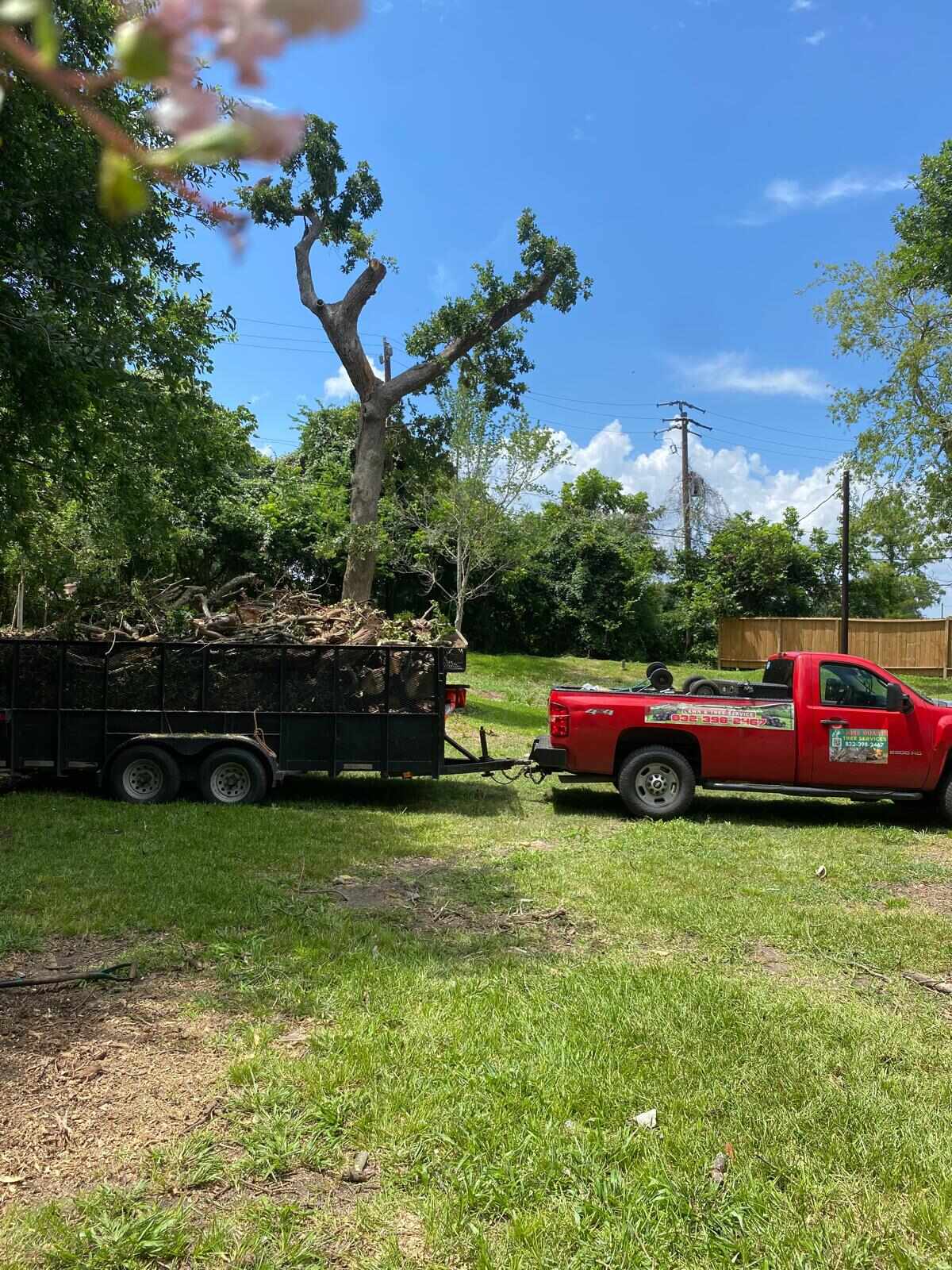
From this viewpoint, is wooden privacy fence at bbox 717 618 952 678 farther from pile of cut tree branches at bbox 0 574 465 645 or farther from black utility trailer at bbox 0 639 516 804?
black utility trailer at bbox 0 639 516 804

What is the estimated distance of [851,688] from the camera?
9.05 meters

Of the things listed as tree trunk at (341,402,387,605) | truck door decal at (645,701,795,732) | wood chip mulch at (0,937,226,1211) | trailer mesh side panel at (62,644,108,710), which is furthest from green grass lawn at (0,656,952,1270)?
tree trunk at (341,402,387,605)

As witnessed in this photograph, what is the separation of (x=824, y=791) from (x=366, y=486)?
41.9 feet

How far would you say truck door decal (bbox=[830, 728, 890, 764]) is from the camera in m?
8.86

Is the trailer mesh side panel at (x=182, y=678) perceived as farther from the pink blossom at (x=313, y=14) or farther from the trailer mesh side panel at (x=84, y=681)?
the pink blossom at (x=313, y=14)

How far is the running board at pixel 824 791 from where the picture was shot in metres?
8.88

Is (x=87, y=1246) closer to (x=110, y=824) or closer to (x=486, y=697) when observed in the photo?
(x=110, y=824)

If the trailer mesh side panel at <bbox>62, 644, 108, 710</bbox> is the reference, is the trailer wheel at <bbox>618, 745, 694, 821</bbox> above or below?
below

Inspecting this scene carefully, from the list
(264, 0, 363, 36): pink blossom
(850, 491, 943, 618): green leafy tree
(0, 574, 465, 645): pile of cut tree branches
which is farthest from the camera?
(850, 491, 943, 618): green leafy tree

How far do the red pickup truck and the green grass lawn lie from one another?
124 centimetres

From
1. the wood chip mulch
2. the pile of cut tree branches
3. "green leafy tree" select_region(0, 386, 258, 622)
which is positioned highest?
"green leafy tree" select_region(0, 386, 258, 622)

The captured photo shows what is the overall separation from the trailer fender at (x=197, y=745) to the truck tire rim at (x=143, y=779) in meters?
0.19

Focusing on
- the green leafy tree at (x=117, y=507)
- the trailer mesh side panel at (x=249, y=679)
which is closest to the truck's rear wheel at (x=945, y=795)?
the trailer mesh side panel at (x=249, y=679)

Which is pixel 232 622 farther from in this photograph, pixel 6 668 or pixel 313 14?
pixel 313 14
